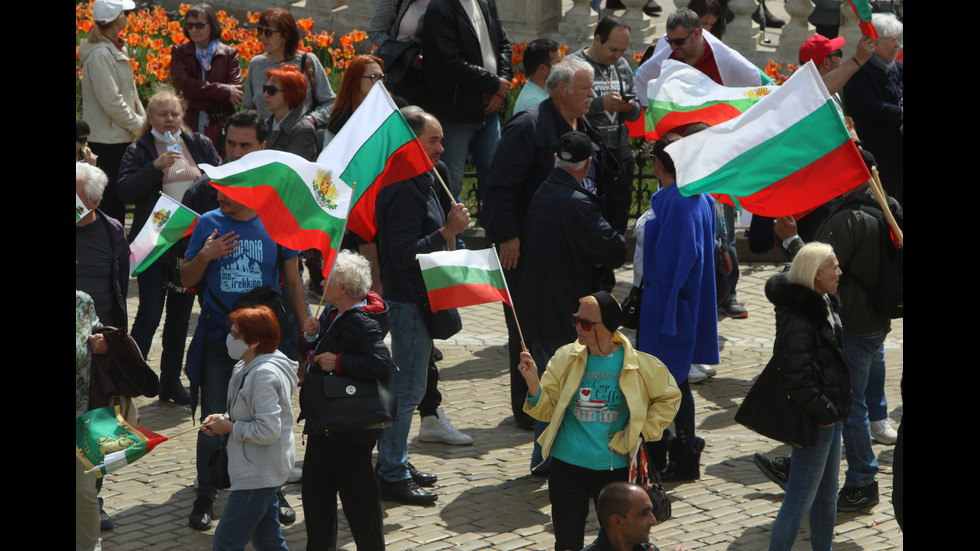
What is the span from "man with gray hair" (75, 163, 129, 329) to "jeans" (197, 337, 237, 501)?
0.57 metres

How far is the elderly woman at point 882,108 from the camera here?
425 inches

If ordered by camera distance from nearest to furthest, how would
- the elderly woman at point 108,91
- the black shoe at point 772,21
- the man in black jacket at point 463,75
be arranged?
the man in black jacket at point 463,75
the elderly woman at point 108,91
the black shoe at point 772,21

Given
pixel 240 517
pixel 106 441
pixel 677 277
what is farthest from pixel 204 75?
pixel 240 517

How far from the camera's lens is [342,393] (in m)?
6.23

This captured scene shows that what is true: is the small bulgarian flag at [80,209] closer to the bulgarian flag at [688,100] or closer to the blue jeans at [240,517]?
the blue jeans at [240,517]

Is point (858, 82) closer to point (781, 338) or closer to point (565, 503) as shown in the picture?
point (781, 338)

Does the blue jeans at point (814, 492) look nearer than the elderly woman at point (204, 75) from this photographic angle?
Yes

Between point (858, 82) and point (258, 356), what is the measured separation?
6649 mm

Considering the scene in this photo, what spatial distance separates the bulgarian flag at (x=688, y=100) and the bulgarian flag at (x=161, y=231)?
298 centimetres

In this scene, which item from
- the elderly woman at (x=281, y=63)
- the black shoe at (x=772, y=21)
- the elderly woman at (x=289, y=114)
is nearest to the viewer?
the elderly woman at (x=289, y=114)

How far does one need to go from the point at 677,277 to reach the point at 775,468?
1.25 metres

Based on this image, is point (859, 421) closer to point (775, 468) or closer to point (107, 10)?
point (775, 468)

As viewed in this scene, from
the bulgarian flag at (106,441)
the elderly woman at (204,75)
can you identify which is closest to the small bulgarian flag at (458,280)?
the bulgarian flag at (106,441)

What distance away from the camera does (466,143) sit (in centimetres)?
1025
